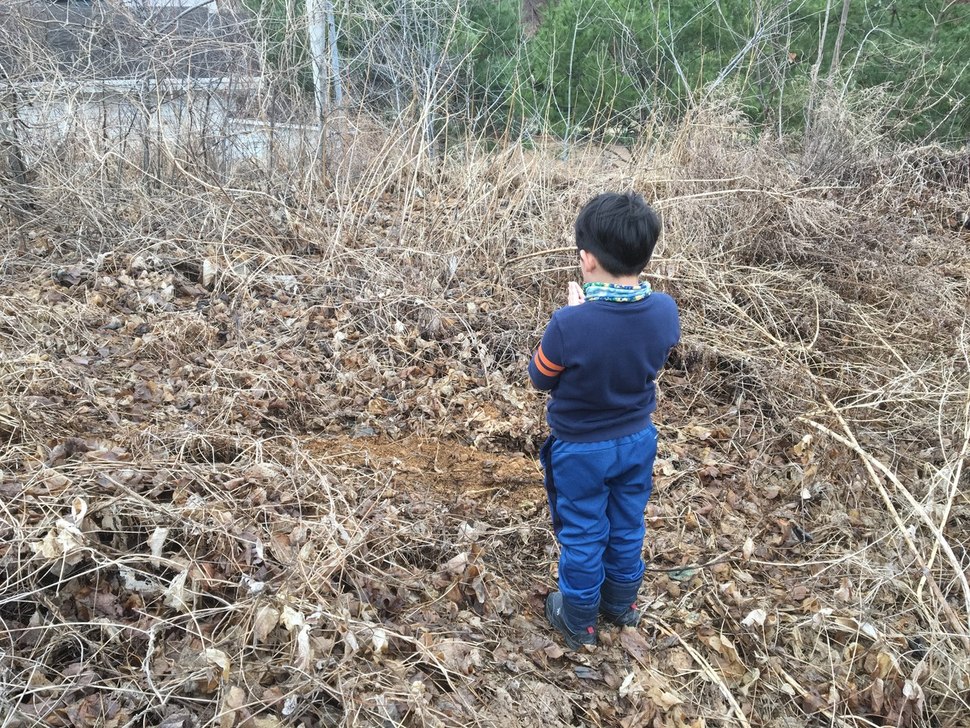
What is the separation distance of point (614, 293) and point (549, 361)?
11.5 inches

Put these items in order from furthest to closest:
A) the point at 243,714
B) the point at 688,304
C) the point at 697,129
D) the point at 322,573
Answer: the point at 697,129, the point at 688,304, the point at 322,573, the point at 243,714

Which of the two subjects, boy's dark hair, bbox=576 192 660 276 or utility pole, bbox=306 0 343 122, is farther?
utility pole, bbox=306 0 343 122

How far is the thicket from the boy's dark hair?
3872 mm

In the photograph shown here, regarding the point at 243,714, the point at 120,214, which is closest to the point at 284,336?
A: the point at 120,214

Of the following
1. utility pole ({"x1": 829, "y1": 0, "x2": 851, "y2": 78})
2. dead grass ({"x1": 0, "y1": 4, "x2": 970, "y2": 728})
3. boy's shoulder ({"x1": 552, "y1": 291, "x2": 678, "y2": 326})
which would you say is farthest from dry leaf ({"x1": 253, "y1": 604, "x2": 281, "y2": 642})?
utility pole ({"x1": 829, "y1": 0, "x2": 851, "y2": 78})

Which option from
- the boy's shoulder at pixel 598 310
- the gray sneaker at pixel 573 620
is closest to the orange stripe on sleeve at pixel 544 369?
the boy's shoulder at pixel 598 310

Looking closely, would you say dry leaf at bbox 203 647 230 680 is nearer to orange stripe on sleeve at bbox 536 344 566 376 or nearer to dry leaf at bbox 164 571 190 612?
dry leaf at bbox 164 571 190 612

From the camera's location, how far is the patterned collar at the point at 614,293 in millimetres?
2070

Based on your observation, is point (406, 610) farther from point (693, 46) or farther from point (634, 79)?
point (693, 46)

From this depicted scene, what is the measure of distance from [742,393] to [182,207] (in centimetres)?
420

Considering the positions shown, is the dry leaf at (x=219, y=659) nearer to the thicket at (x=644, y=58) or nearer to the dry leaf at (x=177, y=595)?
the dry leaf at (x=177, y=595)

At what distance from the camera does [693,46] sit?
298 inches

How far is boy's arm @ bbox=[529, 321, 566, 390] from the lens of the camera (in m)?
2.10

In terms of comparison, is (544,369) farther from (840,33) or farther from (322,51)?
(840,33)
